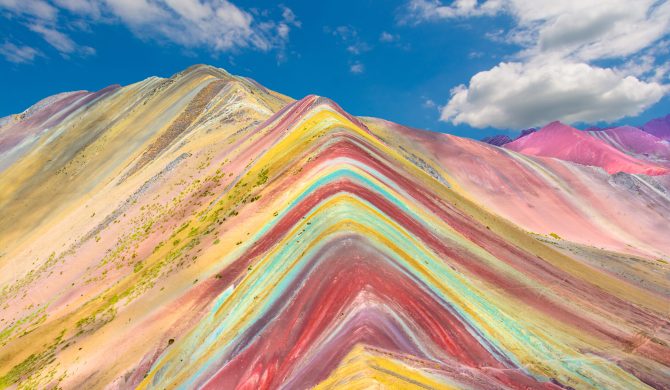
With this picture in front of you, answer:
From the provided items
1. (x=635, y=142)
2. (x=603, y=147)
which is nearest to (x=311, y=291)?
(x=603, y=147)

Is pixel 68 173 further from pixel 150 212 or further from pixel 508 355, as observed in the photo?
pixel 508 355

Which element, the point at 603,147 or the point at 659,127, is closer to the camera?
the point at 603,147

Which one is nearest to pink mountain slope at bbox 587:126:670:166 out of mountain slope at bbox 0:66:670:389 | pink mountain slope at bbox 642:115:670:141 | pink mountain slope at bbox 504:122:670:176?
pink mountain slope at bbox 504:122:670:176

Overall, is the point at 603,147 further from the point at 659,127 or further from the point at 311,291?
the point at 311,291

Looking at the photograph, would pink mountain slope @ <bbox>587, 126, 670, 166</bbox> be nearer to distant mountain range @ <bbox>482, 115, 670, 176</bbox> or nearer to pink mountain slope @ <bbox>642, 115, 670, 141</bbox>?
distant mountain range @ <bbox>482, 115, 670, 176</bbox>

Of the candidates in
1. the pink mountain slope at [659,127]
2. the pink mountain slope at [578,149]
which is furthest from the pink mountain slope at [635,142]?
the pink mountain slope at [659,127]

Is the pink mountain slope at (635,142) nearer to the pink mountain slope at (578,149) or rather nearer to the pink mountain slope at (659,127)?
the pink mountain slope at (578,149)
